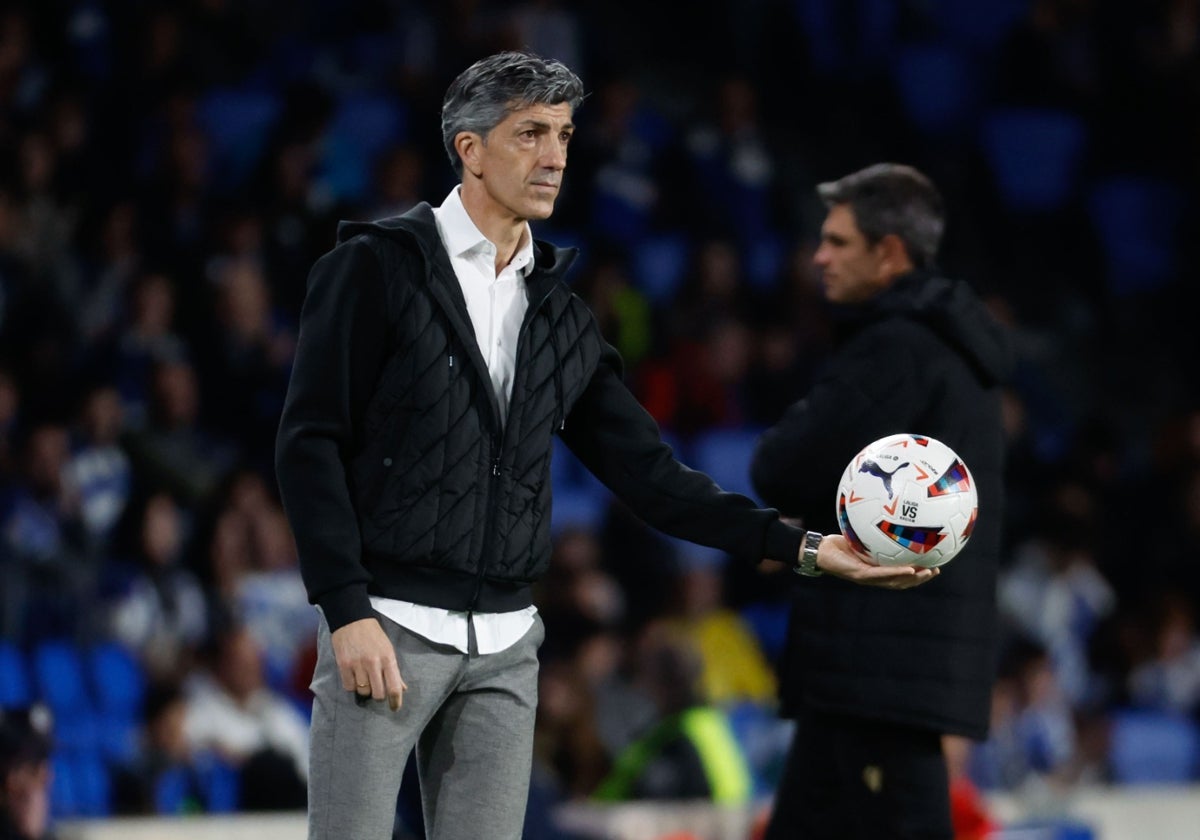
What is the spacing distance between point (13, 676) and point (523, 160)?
434 centimetres

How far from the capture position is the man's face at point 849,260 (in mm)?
4750

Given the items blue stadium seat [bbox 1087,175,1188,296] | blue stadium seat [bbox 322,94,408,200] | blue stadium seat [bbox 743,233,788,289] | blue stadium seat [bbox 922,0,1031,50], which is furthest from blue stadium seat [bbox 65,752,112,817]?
blue stadium seat [bbox 922,0,1031,50]

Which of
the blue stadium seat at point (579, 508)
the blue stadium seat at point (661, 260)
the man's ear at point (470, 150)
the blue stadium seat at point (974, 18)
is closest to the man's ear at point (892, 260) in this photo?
the man's ear at point (470, 150)

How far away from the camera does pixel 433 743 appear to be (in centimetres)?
344

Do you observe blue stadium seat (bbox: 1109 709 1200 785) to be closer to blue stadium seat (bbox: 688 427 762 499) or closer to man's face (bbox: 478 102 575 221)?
blue stadium seat (bbox: 688 427 762 499)

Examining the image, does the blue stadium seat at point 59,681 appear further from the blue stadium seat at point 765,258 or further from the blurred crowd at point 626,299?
the blue stadium seat at point 765,258

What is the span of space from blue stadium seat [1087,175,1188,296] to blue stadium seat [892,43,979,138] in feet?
3.26

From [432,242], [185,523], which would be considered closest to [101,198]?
[185,523]

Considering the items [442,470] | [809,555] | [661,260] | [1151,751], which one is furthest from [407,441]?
[661,260]

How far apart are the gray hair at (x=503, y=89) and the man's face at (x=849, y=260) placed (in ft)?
4.69

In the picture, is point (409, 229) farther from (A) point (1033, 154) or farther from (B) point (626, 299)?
(A) point (1033, 154)

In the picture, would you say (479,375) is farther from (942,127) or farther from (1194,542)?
(942,127)

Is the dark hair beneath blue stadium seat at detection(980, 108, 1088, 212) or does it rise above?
beneath

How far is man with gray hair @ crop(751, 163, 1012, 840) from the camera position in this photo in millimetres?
4426
